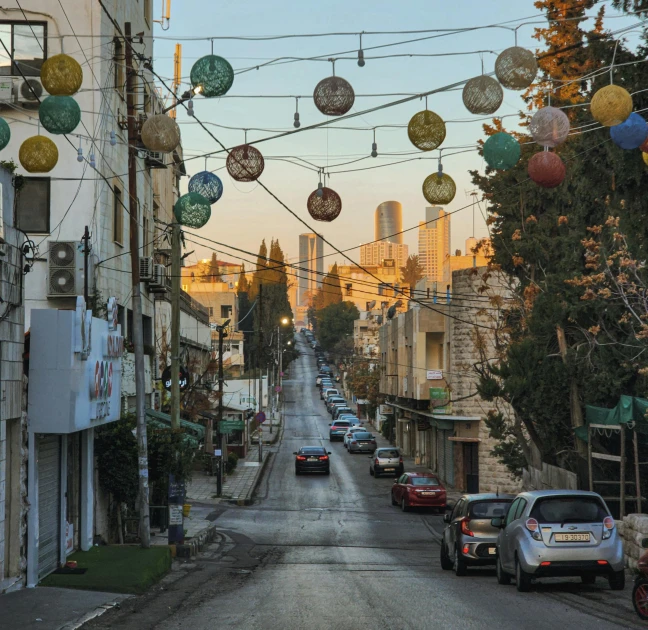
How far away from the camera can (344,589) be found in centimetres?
1672

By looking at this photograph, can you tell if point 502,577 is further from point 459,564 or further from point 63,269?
point 63,269

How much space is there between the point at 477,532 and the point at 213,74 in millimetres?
9858

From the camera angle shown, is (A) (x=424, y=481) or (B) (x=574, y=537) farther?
(A) (x=424, y=481)

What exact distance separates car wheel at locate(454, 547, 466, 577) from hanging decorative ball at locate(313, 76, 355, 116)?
905 cm

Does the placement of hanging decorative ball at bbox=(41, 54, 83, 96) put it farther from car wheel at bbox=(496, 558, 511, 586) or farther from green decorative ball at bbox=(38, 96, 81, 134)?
car wheel at bbox=(496, 558, 511, 586)

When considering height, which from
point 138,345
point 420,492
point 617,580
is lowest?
point 420,492

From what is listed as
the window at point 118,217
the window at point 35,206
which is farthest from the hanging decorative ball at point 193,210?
the window at point 118,217

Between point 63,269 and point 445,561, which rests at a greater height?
point 63,269

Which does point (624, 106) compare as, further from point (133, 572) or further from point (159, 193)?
point (159, 193)

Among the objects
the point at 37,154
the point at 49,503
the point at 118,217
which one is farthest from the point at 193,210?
the point at 118,217

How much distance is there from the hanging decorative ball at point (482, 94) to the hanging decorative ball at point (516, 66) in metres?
0.17

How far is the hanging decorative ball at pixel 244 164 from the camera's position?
15.8m

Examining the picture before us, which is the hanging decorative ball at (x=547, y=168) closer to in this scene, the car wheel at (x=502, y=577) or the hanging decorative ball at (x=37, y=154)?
→ the car wheel at (x=502, y=577)

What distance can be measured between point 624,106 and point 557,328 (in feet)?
58.3
